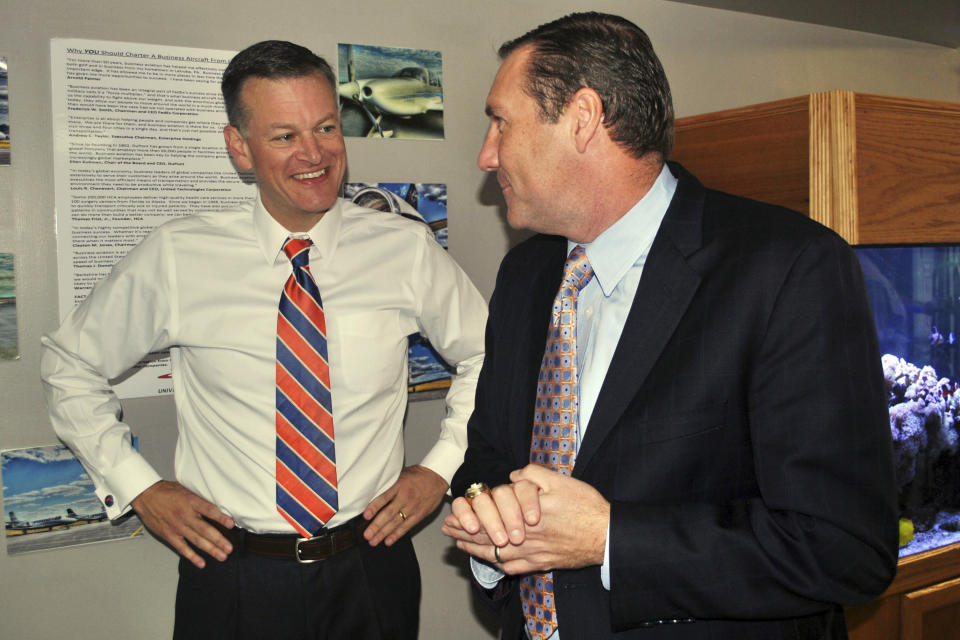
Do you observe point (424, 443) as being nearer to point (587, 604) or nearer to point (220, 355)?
point (220, 355)

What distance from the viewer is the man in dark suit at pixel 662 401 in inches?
41.4

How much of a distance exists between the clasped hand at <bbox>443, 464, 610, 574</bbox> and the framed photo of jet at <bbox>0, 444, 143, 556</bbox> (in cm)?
157

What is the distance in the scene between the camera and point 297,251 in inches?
77.9

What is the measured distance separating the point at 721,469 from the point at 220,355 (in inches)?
50.8

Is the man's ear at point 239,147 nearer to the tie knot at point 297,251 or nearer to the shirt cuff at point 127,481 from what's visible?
the tie knot at point 297,251

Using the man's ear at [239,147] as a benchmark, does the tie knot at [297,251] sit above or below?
below

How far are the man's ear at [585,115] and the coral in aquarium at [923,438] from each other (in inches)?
50.7

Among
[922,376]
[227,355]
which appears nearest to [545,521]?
[227,355]

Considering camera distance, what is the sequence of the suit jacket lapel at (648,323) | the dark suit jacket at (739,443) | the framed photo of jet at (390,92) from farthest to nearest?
the framed photo of jet at (390,92) < the suit jacket lapel at (648,323) < the dark suit jacket at (739,443)

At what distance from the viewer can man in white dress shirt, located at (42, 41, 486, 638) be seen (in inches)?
74.2

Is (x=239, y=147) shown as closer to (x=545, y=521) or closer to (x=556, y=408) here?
(x=556, y=408)

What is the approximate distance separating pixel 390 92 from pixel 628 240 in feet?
4.72

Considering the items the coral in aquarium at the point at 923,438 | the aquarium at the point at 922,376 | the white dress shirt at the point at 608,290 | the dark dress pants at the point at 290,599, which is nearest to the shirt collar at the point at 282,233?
the dark dress pants at the point at 290,599

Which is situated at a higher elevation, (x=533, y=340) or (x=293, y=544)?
(x=533, y=340)
